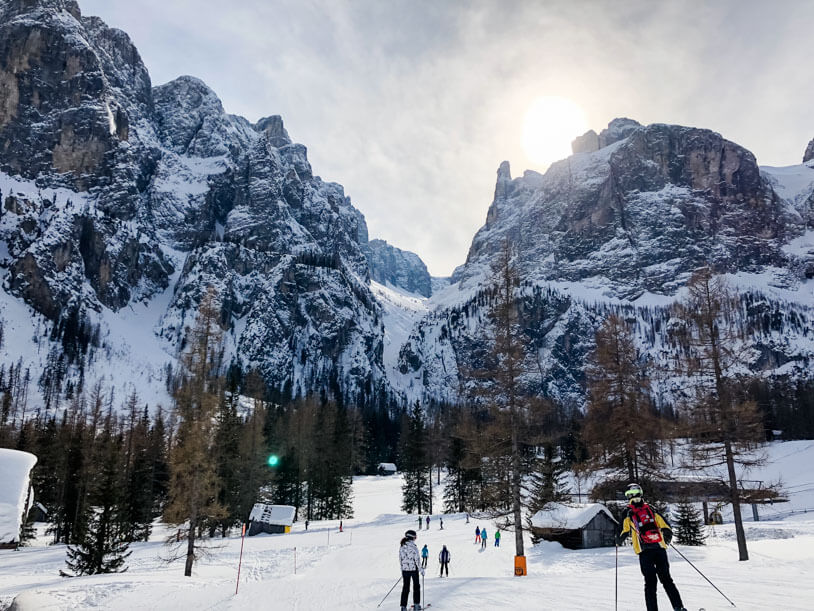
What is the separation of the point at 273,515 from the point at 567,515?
32.6 metres

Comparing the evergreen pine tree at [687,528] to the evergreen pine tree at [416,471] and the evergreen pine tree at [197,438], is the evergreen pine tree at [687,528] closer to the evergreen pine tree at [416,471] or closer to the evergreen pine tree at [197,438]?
the evergreen pine tree at [197,438]

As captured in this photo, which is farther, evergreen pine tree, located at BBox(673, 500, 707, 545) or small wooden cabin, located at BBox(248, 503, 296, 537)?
small wooden cabin, located at BBox(248, 503, 296, 537)

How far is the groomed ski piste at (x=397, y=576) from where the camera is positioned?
1188 cm

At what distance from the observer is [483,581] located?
15828 mm

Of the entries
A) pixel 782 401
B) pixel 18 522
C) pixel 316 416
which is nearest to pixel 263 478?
pixel 316 416

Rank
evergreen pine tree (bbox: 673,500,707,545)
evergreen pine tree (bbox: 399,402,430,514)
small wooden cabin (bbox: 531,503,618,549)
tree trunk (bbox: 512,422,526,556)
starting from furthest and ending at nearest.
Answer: evergreen pine tree (bbox: 399,402,430,514) < small wooden cabin (bbox: 531,503,618,549) < evergreen pine tree (bbox: 673,500,707,545) < tree trunk (bbox: 512,422,526,556)

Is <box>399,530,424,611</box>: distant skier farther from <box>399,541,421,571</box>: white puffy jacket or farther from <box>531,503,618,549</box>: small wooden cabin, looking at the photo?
<box>531,503,618,549</box>: small wooden cabin

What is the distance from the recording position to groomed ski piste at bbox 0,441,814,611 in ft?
39.0

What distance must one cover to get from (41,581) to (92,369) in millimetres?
157795

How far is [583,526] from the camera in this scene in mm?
33438

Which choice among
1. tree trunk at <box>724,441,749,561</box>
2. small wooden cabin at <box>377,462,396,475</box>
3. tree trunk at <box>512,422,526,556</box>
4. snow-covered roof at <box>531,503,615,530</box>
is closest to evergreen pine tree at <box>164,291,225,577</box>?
tree trunk at <box>512,422,526,556</box>

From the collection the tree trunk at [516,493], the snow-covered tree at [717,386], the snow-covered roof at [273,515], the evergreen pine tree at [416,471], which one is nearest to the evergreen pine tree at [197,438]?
the tree trunk at [516,493]

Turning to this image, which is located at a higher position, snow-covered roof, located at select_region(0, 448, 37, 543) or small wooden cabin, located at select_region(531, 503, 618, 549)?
snow-covered roof, located at select_region(0, 448, 37, 543)

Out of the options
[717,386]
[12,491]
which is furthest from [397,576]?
[12,491]
